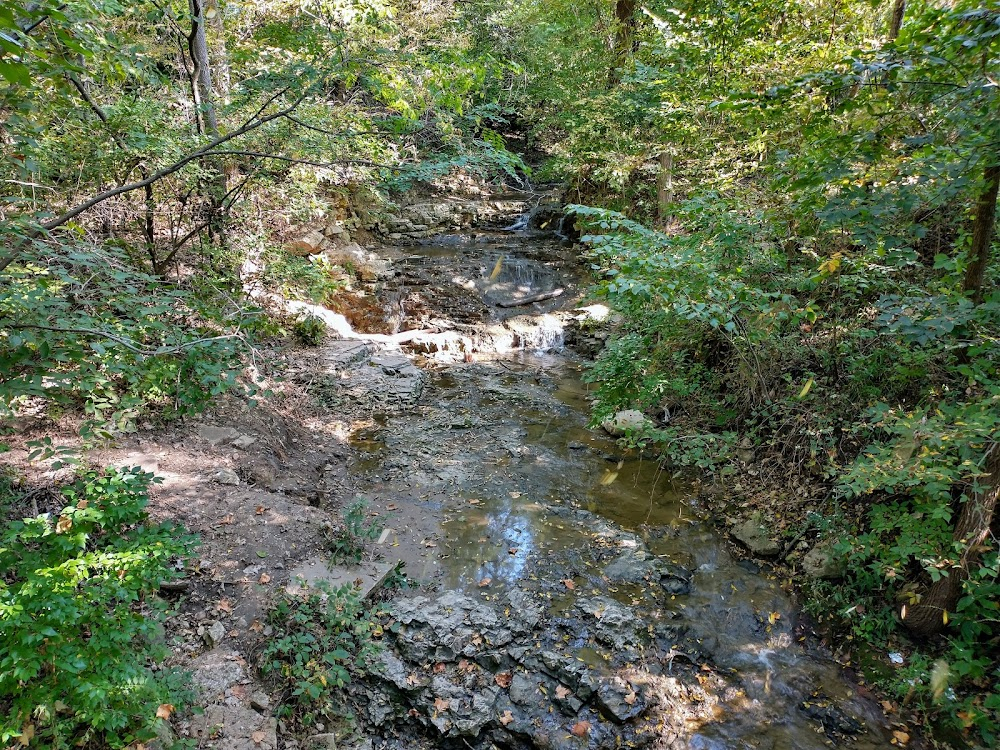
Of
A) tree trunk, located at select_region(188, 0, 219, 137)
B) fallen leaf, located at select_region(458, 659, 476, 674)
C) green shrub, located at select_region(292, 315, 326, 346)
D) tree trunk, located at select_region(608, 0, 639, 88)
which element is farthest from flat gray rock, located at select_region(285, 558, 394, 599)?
tree trunk, located at select_region(608, 0, 639, 88)

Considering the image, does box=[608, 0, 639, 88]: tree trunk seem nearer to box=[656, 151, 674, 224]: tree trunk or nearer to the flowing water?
box=[656, 151, 674, 224]: tree trunk

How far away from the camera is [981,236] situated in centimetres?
383

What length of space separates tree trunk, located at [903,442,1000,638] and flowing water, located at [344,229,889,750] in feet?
2.69

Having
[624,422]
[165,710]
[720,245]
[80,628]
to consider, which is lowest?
A: [624,422]

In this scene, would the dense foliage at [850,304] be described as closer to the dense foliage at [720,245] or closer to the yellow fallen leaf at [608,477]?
the dense foliage at [720,245]

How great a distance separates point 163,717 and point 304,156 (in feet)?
17.9

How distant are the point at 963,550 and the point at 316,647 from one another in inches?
187

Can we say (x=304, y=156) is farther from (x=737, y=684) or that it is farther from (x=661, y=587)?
(x=737, y=684)

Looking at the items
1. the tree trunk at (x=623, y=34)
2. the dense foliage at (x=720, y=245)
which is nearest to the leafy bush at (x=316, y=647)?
the dense foliage at (x=720, y=245)

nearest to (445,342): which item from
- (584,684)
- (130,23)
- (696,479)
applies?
(696,479)

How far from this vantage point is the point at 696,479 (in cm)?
677

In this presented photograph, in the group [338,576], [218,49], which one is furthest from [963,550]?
[218,49]

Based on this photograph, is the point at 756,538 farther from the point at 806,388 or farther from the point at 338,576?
the point at 338,576

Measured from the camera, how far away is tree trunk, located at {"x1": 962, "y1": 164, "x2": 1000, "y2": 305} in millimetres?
3578
